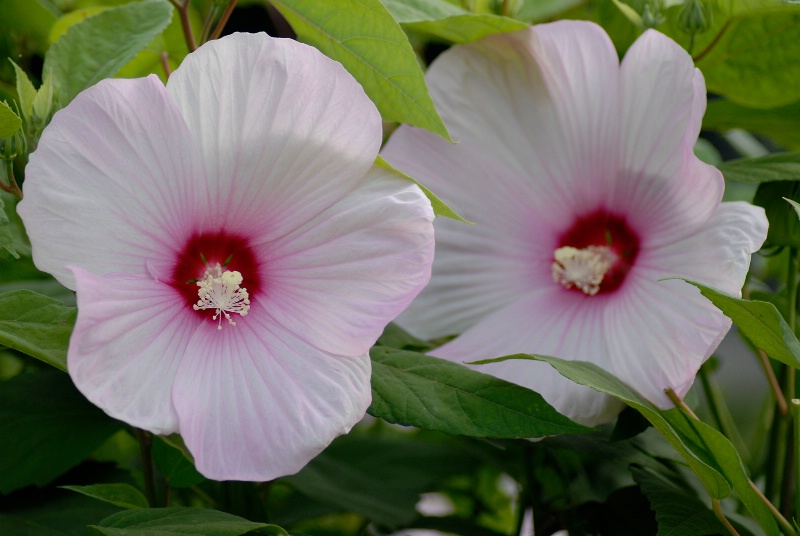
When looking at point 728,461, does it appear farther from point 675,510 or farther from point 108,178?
point 108,178

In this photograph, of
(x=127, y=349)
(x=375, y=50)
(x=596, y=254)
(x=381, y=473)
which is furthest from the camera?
(x=381, y=473)

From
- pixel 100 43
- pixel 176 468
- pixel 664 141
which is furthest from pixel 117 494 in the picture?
pixel 664 141

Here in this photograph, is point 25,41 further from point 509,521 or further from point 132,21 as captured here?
point 509,521

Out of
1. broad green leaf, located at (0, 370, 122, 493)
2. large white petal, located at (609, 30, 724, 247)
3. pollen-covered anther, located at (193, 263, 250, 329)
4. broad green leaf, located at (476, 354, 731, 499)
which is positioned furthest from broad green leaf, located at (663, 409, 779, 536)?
broad green leaf, located at (0, 370, 122, 493)

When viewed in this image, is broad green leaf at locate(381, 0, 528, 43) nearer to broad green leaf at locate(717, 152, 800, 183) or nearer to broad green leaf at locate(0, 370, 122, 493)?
broad green leaf at locate(717, 152, 800, 183)

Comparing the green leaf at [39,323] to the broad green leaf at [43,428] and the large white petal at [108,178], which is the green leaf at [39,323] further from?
the broad green leaf at [43,428]

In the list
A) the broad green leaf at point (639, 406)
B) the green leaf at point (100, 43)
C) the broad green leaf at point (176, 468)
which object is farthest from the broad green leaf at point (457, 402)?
the green leaf at point (100, 43)
